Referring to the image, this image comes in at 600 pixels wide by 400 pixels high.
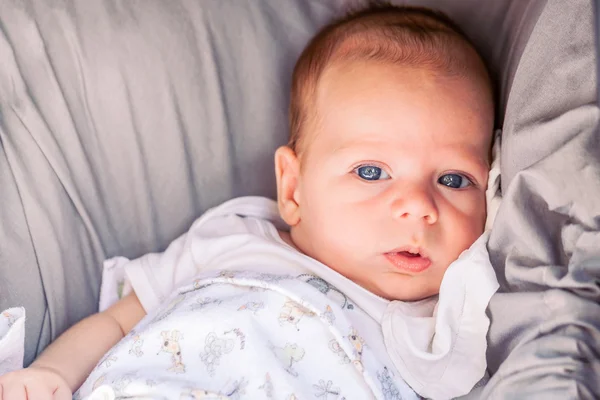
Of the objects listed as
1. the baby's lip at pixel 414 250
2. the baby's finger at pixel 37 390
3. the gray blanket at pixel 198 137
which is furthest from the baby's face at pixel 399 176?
the baby's finger at pixel 37 390

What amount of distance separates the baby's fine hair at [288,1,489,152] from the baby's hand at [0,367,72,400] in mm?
575

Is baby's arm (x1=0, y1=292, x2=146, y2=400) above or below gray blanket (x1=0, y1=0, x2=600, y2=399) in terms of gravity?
below

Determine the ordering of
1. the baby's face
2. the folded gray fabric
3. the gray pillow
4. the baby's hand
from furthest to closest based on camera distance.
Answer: the gray pillow → the baby's face → the baby's hand → the folded gray fabric

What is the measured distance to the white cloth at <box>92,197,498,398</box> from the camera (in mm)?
1086

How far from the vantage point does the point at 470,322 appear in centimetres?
108

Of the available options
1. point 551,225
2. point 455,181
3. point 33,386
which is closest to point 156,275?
point 33,386

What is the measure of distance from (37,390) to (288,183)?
1.84 feet

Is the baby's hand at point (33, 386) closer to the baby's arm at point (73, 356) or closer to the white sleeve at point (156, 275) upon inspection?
the baby's arm at point (73, 356)

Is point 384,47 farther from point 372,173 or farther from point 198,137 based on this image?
point 198,137

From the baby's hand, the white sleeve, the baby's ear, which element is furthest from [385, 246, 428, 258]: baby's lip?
the baby's hand

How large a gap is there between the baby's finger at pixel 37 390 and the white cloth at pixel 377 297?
27cm

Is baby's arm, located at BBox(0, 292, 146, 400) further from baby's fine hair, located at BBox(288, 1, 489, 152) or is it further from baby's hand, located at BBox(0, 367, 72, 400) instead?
baby's fine hair, located at BBox(288, 1, 489, 152)

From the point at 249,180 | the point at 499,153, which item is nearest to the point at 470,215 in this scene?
the point at 499,153

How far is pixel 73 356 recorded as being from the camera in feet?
4.06
